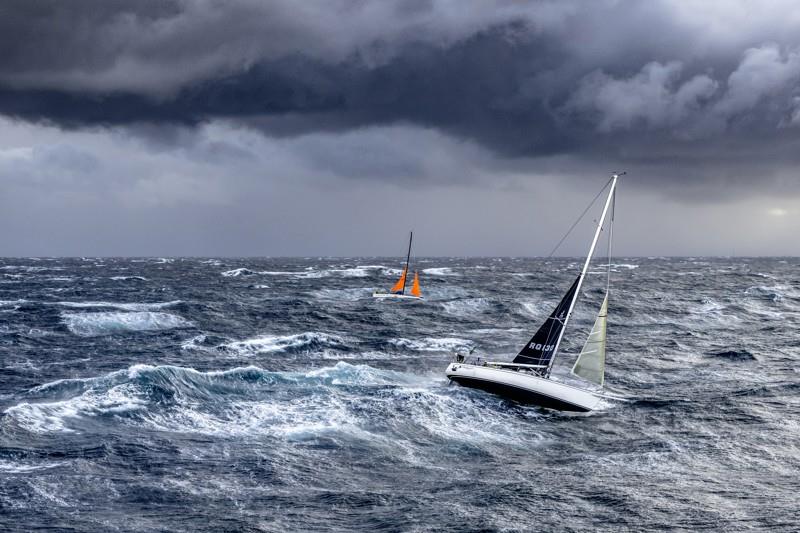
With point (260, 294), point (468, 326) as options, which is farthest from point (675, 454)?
point (260, 294)

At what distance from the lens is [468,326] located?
66.4 m

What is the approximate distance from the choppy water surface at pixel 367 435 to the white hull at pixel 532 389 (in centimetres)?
58

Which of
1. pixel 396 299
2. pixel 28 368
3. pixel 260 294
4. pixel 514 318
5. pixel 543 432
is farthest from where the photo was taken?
pixel 260 294

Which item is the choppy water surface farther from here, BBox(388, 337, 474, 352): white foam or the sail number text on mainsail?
the sail number text on mainsail

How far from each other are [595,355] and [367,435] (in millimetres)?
14194

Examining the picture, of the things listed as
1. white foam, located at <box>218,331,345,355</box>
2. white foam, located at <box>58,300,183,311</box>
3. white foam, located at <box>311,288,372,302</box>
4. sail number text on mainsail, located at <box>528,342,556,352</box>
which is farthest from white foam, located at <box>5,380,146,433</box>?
white foam, located at <box>311,288,372,302</box>

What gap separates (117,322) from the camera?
62219 millimetres

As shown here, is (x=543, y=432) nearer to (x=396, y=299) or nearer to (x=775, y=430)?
(x=775, y=430)

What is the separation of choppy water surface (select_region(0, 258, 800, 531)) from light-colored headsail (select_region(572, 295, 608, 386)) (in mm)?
1866

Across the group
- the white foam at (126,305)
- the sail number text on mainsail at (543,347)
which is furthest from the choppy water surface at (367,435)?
the white foam at (126,305)

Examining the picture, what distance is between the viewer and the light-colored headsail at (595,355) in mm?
35781

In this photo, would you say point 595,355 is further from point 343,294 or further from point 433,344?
point 343,294

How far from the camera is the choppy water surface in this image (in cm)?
1989

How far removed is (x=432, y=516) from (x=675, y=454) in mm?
12221
